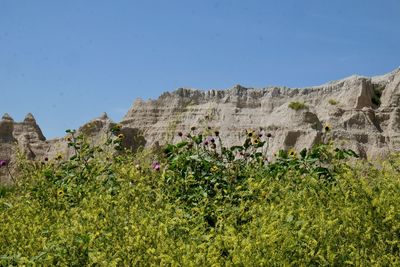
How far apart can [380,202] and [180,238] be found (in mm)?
1759

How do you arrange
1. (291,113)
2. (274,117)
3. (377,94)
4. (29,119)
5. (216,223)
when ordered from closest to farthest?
(216,223), (29,119), (291,113), (274,117), (377,94)

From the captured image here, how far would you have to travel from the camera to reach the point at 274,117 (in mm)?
48844

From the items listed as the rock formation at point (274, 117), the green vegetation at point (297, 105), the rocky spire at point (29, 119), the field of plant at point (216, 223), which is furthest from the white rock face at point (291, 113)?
the field of plant at point (216, 223)

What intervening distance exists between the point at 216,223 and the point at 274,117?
4323 centimetres

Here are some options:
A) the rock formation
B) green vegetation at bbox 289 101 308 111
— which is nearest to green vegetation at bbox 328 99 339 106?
the rock formation

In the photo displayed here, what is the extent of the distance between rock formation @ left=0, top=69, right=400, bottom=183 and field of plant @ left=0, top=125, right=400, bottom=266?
33987mm

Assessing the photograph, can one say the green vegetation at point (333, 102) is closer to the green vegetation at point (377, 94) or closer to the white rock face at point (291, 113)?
the white rock face at point (291, 113)

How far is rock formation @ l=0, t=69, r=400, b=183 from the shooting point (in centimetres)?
4438

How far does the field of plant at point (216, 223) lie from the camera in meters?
5.18

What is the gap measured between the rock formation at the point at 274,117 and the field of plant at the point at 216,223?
1338 inches

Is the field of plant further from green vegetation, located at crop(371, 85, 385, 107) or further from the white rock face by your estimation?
green vegetation, located at crop(371, 85, 385, 107)

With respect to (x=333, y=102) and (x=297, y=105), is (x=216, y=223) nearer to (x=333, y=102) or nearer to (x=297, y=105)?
(x=297, y=105)

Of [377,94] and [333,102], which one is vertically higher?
[377,94]

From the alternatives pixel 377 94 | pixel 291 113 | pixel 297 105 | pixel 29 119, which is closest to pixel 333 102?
pixel 297 105
